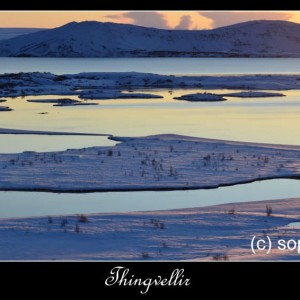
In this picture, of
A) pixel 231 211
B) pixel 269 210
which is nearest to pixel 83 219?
pixel 231 211

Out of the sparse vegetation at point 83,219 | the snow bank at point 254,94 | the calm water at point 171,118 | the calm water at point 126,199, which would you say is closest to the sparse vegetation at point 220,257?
the sparse vegetation at point 83,219

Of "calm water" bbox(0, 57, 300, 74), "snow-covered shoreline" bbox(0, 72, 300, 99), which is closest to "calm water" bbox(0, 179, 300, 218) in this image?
"snow-covered shoreline" bbox(0, 72, 300, 99)

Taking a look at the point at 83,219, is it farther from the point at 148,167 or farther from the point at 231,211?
the point at 148,167

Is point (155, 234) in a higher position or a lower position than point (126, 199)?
higher

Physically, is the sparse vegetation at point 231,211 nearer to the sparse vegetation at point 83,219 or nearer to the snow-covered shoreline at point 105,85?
the sparse vegetation at point 83,219

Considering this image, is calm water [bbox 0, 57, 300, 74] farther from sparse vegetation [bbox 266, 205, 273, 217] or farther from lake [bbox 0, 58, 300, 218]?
sparse vegetation [bbox 266, 205, 273, 217]
